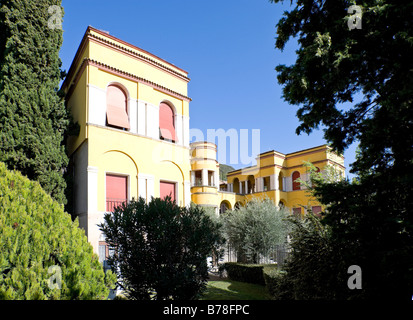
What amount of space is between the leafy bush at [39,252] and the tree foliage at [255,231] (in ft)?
46.5

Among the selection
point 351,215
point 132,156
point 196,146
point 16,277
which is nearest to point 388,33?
point 351,215

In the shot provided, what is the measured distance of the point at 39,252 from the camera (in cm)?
312

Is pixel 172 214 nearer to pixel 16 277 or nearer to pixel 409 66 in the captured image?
pixel 16 277

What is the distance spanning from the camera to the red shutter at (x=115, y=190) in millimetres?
12938

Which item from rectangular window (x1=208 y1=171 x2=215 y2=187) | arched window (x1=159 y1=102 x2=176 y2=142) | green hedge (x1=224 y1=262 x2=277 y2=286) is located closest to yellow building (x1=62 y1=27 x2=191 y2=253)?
arched window (x1=159 y1=102 x2=176 y2=142)

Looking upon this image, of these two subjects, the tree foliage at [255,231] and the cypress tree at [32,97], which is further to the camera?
the tree foliage at [255,231]

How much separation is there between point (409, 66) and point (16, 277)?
280 inches

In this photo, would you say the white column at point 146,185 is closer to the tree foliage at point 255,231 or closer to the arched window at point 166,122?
the arched window at point 166,122

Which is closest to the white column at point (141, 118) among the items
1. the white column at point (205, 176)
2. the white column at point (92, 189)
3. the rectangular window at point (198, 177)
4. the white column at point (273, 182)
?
the white column at point (92, 189)

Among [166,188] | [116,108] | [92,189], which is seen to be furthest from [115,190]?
[116,108]

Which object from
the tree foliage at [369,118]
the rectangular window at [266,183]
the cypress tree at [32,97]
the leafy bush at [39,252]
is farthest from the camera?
the rectangular window at [266,183]

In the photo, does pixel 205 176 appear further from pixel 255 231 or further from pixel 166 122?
pixel 166 122

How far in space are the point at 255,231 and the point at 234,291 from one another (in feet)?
15.9

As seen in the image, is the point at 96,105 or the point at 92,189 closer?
the point at 92,189
